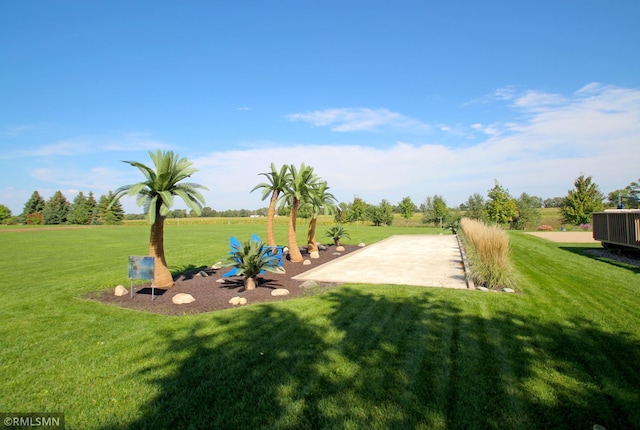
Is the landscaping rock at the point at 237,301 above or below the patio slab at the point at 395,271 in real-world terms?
above

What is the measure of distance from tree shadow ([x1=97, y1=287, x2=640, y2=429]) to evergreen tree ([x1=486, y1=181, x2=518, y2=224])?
37.8 meters

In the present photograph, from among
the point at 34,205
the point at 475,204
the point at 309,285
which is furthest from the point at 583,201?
the point at 34,205

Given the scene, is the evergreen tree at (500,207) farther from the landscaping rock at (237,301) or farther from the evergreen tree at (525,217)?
the landscaping rock at (237,301)

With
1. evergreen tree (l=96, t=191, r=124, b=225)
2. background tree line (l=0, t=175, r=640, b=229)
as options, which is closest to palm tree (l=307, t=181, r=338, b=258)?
background tree line (l=0, t=175, r=640, b=229)

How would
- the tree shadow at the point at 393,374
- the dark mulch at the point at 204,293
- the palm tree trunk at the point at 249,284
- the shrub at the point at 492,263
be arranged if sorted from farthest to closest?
the palm tree trunk at the point at 249,284
the shrub at the point at 492,263
the dark mulch at the point at 204,293
the tree shadow at the point at 393,374

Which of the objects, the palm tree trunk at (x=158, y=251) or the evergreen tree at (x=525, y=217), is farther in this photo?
the evergreen tree at (x=525, y=217)

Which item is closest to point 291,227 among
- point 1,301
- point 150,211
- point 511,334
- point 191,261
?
point 191,261

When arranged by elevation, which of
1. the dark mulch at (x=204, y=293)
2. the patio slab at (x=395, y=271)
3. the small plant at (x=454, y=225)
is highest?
the small plant at (x=454, y=225)

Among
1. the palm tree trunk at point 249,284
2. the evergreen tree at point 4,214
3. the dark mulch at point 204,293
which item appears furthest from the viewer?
the evergreen tree at point 4,214

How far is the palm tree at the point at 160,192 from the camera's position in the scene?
7969 millimetres

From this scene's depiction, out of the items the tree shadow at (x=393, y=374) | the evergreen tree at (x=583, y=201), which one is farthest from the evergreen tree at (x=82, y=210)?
the evergreen tree at (x=583, y=201)

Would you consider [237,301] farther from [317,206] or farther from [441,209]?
[441,209]

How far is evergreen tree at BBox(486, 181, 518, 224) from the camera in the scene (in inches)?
1542

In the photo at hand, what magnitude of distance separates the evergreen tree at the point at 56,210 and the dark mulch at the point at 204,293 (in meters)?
71.4
